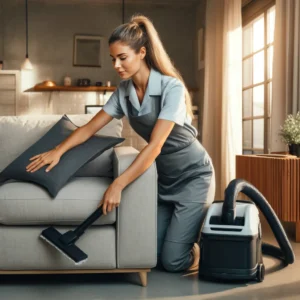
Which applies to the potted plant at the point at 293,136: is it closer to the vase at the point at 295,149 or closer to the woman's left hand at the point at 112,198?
the vase at the point at 295,149

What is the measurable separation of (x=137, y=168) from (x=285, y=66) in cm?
247

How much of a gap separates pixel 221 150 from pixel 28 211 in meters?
3.88

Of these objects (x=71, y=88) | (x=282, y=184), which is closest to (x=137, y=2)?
(x=71, y=88)

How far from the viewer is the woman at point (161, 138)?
2434 mm

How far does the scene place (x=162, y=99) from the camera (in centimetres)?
253

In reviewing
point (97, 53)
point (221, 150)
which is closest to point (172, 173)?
point (221, 150)

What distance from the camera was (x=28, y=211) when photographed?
232cm

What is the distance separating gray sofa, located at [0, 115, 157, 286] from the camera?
7.62 ft

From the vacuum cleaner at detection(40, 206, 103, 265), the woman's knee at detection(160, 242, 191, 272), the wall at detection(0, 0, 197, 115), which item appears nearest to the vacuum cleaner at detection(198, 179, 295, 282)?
the woman's knee at detection(160, 242, 191, 272)

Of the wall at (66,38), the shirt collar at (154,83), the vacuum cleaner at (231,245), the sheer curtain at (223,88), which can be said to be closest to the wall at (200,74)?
the wall at (66,38)

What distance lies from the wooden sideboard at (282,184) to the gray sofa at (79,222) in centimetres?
128

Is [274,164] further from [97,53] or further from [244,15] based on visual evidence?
[97,53]

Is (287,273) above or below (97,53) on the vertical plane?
below

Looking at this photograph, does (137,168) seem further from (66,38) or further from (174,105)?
(66,38)
